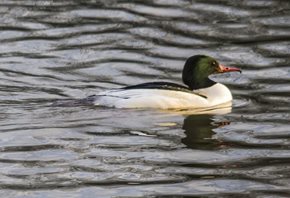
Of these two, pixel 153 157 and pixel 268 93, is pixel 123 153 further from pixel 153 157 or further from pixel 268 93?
pixel 268 93

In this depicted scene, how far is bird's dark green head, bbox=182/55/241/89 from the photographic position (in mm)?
15984

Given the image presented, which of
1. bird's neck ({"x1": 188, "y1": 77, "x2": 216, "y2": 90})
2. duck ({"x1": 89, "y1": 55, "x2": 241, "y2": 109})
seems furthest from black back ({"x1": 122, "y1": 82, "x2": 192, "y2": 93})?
bird's neck ({"x1": 188, "y1": 77, "x2": 216, "y2": 90})

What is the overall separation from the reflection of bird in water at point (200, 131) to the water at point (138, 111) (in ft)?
0.05

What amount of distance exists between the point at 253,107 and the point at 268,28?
4.67 m

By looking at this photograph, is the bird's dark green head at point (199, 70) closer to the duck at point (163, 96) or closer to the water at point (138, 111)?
the duck at point (163, 96)

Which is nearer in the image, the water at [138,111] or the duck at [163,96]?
the water at [138,111]

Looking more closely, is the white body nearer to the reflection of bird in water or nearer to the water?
the water

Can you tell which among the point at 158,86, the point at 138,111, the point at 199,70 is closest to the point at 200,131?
the point at 138,111

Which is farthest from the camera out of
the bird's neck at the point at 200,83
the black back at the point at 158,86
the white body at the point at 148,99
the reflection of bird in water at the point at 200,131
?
the bird's neck at the point at 200,83

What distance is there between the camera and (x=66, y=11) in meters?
21.4

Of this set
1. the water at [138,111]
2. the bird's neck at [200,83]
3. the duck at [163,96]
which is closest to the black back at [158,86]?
the duck at [163,96]

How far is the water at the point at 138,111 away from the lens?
11586mm

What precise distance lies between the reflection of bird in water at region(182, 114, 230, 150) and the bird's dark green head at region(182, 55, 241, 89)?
0.96 m

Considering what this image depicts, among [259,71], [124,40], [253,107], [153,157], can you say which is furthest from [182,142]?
[124,40]
